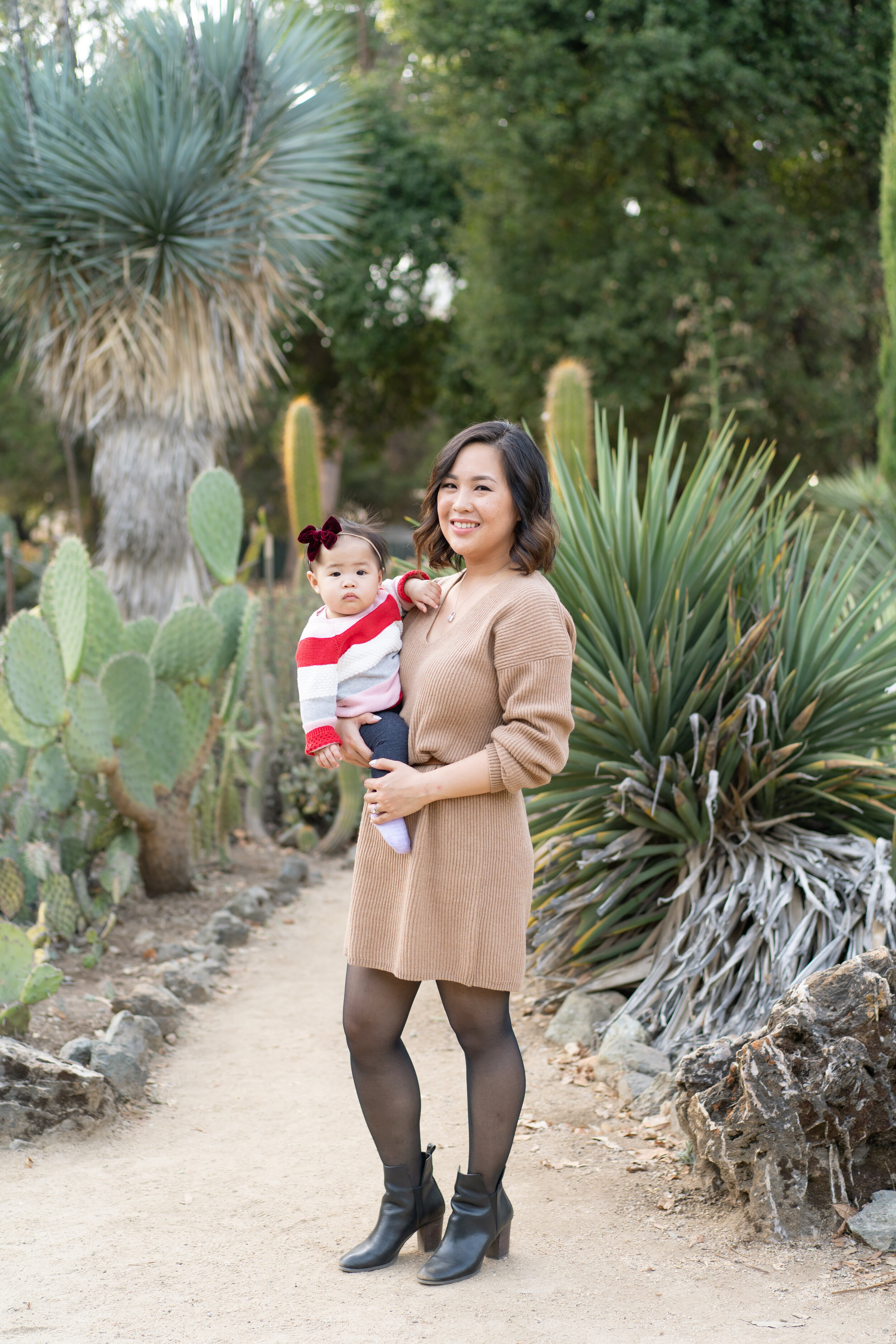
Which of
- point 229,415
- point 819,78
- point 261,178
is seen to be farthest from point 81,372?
point 819,78

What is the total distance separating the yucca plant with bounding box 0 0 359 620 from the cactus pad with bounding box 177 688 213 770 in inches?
205

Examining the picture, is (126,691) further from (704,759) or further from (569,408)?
(569,408)

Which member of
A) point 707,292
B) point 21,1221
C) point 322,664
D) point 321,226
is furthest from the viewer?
point 707,292

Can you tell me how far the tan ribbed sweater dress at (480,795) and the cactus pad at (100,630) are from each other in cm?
315

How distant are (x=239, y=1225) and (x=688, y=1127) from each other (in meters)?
1.11

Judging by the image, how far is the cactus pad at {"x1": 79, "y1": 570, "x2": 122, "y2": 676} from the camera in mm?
5172

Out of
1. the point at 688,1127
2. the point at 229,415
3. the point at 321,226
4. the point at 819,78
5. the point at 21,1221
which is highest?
the point at 819,78

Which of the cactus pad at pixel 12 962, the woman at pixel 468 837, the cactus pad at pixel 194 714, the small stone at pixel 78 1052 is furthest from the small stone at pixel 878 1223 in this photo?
the cactus pad at pixel 194 714

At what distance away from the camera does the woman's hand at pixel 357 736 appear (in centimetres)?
236

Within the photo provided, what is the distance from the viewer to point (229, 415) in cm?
1094

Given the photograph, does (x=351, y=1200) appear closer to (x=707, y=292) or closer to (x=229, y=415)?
(x=229, y=415)

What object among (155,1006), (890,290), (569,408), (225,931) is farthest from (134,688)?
(890,290)

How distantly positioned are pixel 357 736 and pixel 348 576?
0.33 m

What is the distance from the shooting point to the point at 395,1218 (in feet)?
8.06
